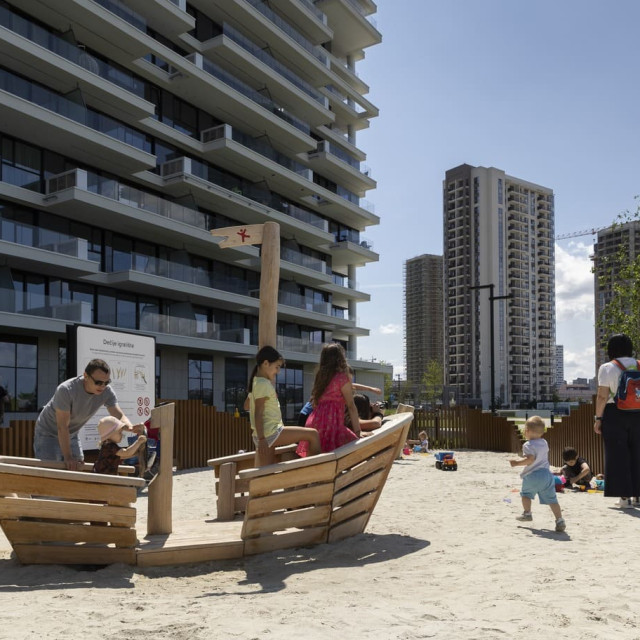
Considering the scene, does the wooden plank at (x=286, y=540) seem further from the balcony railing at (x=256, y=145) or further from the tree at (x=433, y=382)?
the tree at (x=433, y=382)

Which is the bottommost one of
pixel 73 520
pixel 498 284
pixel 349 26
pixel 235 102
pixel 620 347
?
pixel 73 520

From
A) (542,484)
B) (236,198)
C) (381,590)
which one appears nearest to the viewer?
(381,590)

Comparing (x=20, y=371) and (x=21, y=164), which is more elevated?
(x=21, y=164)

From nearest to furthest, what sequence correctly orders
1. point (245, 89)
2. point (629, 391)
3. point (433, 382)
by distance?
point (629, 391) → point (245, 89) → point (433, 382)

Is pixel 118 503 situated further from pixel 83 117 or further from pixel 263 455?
pixel 83 117

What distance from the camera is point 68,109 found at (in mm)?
26469

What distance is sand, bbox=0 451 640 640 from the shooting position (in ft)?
12.4

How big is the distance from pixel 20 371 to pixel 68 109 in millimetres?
10602

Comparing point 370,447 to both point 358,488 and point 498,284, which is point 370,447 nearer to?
point 358,488

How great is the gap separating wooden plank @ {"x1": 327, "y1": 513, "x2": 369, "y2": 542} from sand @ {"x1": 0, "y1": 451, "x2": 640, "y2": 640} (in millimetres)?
135

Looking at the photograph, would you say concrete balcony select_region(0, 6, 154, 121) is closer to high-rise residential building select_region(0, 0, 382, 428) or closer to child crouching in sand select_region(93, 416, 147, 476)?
high-rise residential building select_region(0, 0, 382, 428)

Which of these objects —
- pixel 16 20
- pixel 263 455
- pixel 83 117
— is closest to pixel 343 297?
pixel 83 117

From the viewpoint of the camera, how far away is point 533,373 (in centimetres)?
12719

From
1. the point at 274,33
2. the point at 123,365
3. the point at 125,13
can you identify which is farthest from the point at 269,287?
the point at 274,33
